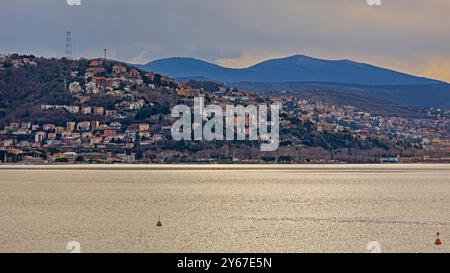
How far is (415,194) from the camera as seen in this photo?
10506cm

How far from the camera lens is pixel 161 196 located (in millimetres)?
99062

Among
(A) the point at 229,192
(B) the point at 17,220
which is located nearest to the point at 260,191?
(A) the point at 229,192

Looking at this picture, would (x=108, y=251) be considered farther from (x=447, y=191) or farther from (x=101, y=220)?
(x=447, y=191)

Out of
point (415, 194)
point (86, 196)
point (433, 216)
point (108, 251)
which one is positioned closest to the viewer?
point (108, 251)

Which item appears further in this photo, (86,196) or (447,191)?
(447,191)

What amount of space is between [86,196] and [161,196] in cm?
738

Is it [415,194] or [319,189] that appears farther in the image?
[319,189]

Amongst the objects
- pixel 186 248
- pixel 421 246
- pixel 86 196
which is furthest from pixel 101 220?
pixel 86 196

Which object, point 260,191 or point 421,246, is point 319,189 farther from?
point 421,246

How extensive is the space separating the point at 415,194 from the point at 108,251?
6155cm

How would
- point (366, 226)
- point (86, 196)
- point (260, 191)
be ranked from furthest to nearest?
point (260, 191), point (86, 196), point (366, 226)

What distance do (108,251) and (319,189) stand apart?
2849 inches
